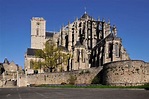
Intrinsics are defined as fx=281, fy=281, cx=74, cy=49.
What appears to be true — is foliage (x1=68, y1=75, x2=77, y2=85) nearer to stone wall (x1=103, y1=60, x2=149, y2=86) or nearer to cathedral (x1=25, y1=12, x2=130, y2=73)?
stone wall (x1=103, y1=60, x2=149, y2=86)

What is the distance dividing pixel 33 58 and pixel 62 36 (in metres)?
11.7

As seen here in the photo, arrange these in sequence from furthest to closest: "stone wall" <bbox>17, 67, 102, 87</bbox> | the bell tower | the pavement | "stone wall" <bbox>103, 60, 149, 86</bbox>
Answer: the bell tower → "stone wall" <bbox>17, 67, 102, 87</bbox> → "stone wall" <bbox>103, 60, 149, 86</bbox> → the pavement

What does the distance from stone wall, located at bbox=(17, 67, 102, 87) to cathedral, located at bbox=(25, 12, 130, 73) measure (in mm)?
12309

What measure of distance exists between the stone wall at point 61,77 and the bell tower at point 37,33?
3504 centimetres

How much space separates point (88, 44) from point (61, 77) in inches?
1015

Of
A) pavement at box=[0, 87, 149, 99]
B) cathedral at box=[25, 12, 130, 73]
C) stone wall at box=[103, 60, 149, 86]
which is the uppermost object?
cathedral at box=[25, 12, 130, 73]

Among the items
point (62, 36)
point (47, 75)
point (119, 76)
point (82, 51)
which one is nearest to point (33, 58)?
point (62, 36)

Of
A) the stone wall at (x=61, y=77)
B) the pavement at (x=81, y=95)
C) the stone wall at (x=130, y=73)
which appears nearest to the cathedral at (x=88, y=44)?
the stone wall at (x=61, y=77)

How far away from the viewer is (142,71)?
47000mm

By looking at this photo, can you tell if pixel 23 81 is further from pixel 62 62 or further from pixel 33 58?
pixel 33 58

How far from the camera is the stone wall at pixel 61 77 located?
5550cm

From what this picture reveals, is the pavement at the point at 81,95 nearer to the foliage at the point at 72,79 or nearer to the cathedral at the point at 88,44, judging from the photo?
the foliage at the point at 72,79

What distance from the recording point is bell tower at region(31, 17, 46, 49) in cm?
10600

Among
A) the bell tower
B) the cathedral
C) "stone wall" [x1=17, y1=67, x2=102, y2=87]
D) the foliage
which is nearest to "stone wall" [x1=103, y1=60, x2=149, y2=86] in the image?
"stone wall" [x1=17, y1=67, x2=102, y2=87]
